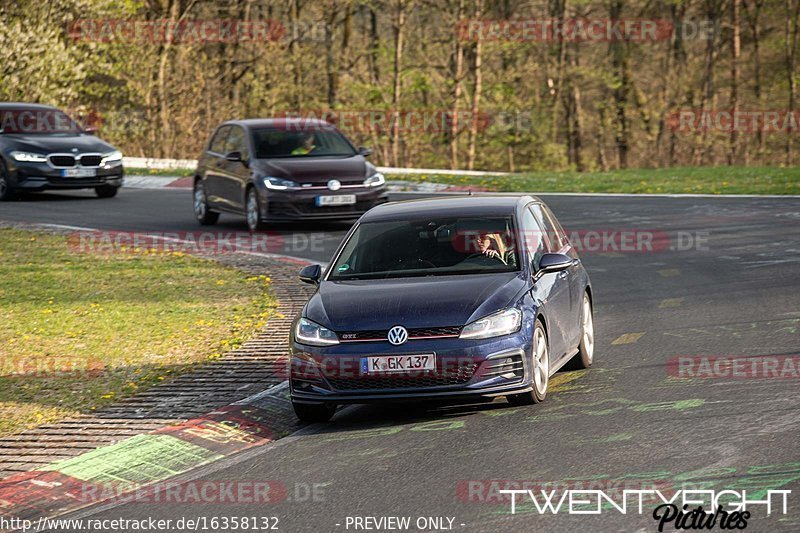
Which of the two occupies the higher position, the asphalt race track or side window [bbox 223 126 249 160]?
side window [bbox 223 126 249 160]

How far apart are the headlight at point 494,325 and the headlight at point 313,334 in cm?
90

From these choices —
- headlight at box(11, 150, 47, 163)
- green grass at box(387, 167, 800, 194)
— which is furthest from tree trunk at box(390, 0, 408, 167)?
headlight at box(11, 150, 47, 163)

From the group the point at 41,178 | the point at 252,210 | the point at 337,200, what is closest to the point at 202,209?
the point at 252,210

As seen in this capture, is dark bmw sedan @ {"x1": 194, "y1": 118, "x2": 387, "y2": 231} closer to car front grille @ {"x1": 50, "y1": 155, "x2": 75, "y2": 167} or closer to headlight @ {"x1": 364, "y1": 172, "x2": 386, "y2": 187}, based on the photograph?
headlight @ {"x1": 364, "y1": 172, "x2": 386, "y2": 187}

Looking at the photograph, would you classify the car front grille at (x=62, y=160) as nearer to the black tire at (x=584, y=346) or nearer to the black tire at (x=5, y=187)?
the black tire at (x=5, y=187)

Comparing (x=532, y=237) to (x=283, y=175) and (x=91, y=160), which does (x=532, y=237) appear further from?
(x=91, y=160)

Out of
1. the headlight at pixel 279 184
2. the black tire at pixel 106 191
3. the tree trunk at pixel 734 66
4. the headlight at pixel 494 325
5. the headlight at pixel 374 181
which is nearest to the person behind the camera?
the headlight at pixel 494 325

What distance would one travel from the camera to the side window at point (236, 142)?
2195 centimetres

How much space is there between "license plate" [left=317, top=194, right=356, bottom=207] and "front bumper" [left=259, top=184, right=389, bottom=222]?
0.16 feet

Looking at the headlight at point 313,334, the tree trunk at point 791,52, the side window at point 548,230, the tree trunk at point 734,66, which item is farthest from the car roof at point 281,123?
the tree trunk at point 791,52

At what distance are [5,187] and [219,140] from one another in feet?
19.4

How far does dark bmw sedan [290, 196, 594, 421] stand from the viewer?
861 centimetres

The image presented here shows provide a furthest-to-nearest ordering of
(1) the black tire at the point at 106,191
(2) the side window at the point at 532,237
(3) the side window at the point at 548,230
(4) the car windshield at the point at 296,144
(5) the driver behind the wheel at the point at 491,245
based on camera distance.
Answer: (1) the black tire at the point at 106,191, (4) the car windshield at the point at 296,144, (3) the side window at the point at 548,230, (2) the side window at the point at 532,237, (5) the driver behind the wheel at the point at 491,245

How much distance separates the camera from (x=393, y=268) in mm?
9719
